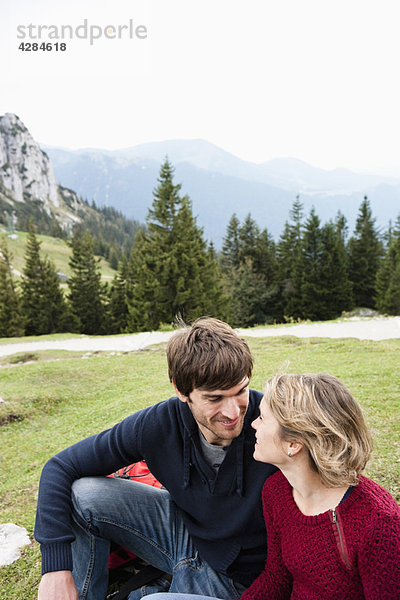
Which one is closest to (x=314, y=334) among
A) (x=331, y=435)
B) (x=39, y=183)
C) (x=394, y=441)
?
(x=394, y=441)

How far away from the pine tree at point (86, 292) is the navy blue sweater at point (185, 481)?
43978mm

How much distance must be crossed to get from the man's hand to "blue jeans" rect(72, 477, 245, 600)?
22cm

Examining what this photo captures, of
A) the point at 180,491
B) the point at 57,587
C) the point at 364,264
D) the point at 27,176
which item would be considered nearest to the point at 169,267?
the point at 364,264

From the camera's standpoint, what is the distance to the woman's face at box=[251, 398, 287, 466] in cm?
224

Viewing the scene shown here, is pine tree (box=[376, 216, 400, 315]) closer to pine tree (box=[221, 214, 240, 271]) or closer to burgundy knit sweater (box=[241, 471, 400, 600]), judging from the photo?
pine tree (box=[221, 214, 240, 271])

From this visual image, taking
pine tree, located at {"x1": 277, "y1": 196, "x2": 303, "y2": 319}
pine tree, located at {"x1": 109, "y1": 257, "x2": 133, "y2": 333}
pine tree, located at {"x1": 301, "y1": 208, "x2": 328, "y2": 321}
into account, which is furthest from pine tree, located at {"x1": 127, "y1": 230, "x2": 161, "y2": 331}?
pine tree, located at {"x1": 301, "y1": 208, "x2": 328, "y2": 321}

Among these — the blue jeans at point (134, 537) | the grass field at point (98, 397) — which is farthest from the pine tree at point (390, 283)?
the blue jeans at point (134, 537)

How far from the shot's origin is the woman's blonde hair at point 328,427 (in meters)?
2.06

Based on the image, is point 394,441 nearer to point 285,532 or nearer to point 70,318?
point 285,532

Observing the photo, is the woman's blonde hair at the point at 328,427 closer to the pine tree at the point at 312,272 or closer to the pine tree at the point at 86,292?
the pine tree at the point at 312,272

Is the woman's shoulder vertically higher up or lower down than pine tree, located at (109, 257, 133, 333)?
higher up

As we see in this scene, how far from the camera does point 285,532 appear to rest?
2295 millimetres

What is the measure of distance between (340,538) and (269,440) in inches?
20.5

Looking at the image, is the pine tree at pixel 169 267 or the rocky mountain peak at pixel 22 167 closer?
the pine tree at pixel 169 267
